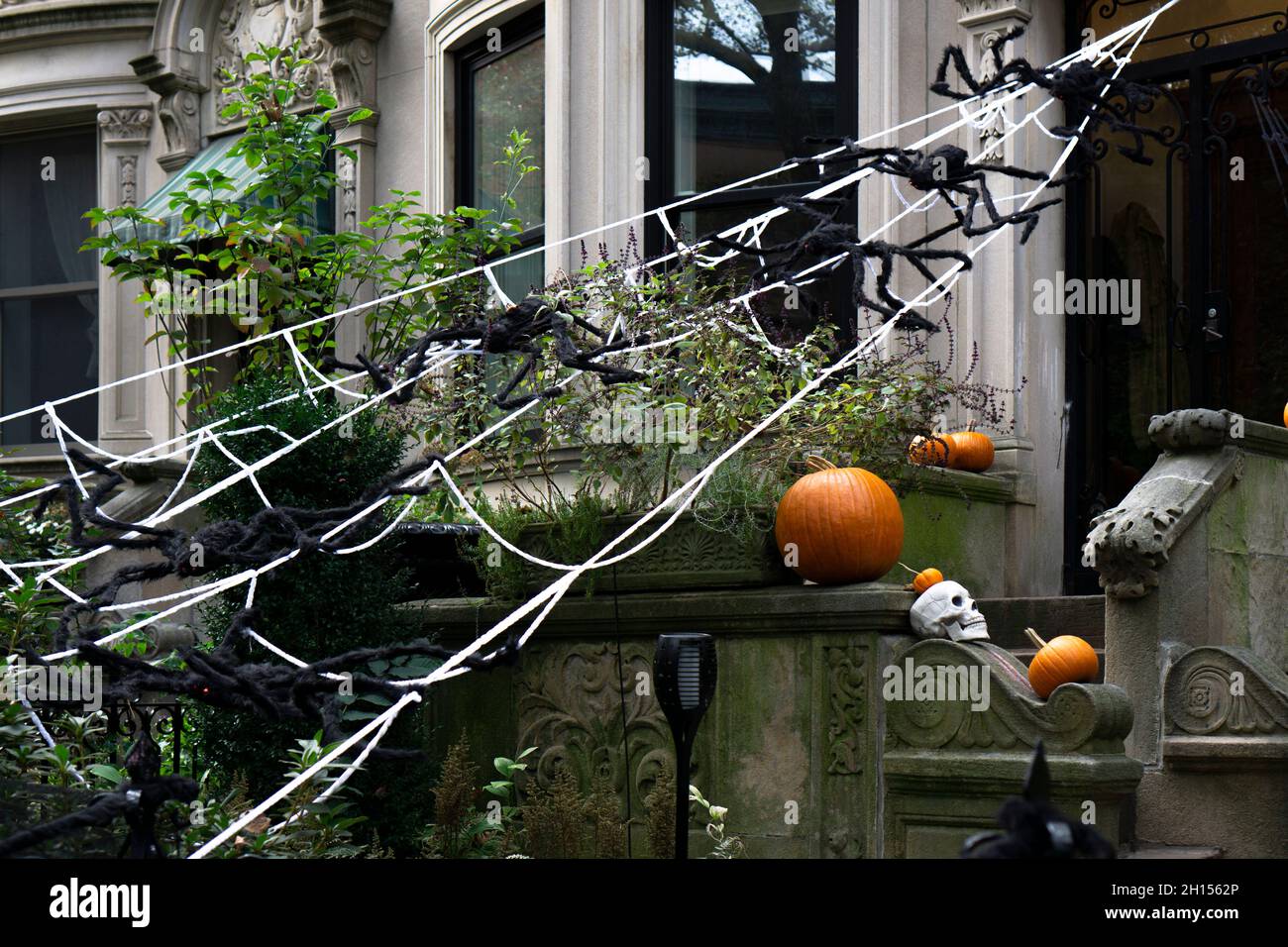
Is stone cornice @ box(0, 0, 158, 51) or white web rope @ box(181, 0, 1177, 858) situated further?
stone cornice @ box(0, 0, 158, 51)

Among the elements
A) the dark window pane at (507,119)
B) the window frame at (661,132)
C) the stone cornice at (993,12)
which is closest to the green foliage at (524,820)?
the window frame at (661,132)

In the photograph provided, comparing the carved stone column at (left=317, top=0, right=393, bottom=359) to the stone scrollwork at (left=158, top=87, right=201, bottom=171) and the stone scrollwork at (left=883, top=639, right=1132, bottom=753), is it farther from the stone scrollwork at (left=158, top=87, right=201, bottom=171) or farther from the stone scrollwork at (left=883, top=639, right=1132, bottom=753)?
the stone scrollwork at (left=883, top=639, right=1132, bottom=753)

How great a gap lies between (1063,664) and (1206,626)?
2.23ft

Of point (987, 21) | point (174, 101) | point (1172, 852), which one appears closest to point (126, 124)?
point (174, 101)

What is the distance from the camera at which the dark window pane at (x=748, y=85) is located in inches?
368

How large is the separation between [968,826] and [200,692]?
3185 millimetres

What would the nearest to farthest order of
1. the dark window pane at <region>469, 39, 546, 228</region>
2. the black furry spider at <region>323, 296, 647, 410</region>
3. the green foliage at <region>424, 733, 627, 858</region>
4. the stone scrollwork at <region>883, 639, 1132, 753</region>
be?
the black furry spider at <region>323, 296, 647, 410</region>, the stone scrollwork at <region>883, 639, 1132, 753</region>, the green foliage at <region>424, 733, 627, 858</region>, the dark window pane at <region>469, 39, 546, 228</region>

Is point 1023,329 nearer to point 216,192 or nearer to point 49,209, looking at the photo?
point 216,192

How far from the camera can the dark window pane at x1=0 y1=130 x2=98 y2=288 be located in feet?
46.0

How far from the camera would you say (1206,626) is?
625 centimetres

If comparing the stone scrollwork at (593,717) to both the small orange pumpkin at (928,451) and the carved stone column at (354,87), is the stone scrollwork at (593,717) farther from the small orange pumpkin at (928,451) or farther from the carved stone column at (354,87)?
the carved stone column at (354,87)

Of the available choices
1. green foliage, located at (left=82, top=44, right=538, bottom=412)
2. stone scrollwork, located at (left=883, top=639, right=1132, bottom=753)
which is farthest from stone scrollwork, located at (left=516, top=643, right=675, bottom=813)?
green foliage, located at (left=82, top=44, right=538, bottom=412)

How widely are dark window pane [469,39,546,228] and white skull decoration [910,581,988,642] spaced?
542 cm
